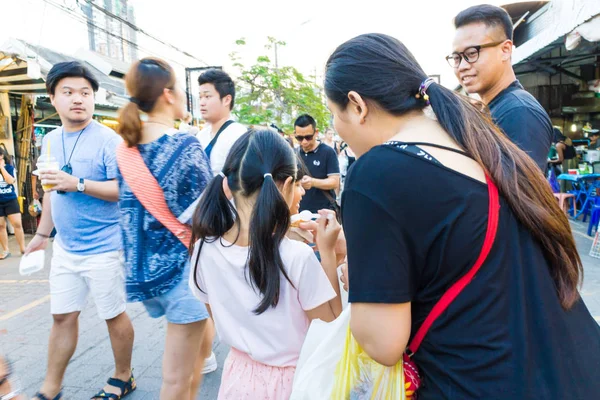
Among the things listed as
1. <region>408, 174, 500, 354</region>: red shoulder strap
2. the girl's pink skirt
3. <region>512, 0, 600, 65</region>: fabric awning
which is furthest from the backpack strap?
<region>512, 0, 600, 65</region>: fabric awning

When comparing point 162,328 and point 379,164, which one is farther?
point 162,328

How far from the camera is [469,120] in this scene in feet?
3.70

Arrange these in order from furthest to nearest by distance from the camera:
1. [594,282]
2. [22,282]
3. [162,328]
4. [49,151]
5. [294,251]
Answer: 1. [22,282]
2. [594,282]
3. [162,328]
4. [49,151]
5. [294,251]

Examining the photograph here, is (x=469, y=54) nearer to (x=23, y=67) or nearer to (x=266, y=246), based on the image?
(x=266, y=246)

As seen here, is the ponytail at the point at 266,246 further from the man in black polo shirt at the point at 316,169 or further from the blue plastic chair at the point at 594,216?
the blue plastic chair at the point at 594,216

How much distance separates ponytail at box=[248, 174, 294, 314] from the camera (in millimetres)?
1660

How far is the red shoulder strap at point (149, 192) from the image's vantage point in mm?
2197

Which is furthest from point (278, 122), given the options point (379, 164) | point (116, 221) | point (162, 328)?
point (379, 164)

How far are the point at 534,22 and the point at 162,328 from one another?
10.2 m

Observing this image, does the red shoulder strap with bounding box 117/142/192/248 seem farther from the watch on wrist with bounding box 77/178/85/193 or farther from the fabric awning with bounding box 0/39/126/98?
the fabric awning with bounding box 0/39/126/98

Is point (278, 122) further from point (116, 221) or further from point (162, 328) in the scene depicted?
point (116, 221)

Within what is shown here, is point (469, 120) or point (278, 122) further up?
point (278, 122)

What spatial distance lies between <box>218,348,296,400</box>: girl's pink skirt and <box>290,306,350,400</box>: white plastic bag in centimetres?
49

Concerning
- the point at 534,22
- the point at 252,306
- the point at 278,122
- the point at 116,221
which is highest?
the point at 534,22
